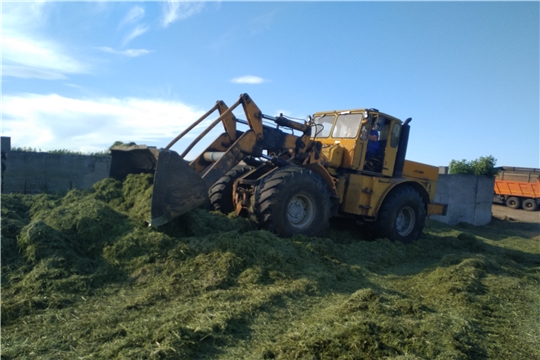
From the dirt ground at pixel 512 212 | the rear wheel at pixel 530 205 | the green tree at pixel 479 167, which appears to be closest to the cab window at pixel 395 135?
the green tree at pixel 479 167

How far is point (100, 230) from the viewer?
234 inches

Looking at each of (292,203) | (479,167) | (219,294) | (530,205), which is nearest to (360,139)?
(292,203)

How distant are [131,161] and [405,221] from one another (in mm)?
6125

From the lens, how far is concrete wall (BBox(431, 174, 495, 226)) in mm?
16531

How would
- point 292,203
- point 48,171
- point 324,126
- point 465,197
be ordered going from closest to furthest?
point 292,203 < point 324,126 < point 48,171 < point 465,197

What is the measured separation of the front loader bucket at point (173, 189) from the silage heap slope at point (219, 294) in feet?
0.99

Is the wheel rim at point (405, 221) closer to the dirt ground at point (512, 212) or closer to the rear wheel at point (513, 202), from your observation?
the dirt ground at point (512, 212)

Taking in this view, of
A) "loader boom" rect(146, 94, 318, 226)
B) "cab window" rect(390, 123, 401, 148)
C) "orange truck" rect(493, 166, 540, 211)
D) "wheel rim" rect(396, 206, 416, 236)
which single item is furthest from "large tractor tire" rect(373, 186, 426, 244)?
"orange truck" rect(493, 166, 540, 211)

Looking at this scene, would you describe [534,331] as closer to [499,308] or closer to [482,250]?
[499,308]

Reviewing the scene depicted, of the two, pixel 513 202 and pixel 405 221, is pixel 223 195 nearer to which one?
pixel 405 221

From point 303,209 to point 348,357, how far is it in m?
4.30

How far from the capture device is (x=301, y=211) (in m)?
7.85

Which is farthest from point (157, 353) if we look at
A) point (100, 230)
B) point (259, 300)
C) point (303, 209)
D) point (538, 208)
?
point (538, 208)

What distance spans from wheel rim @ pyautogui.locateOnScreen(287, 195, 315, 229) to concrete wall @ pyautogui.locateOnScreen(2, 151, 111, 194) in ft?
19.4
